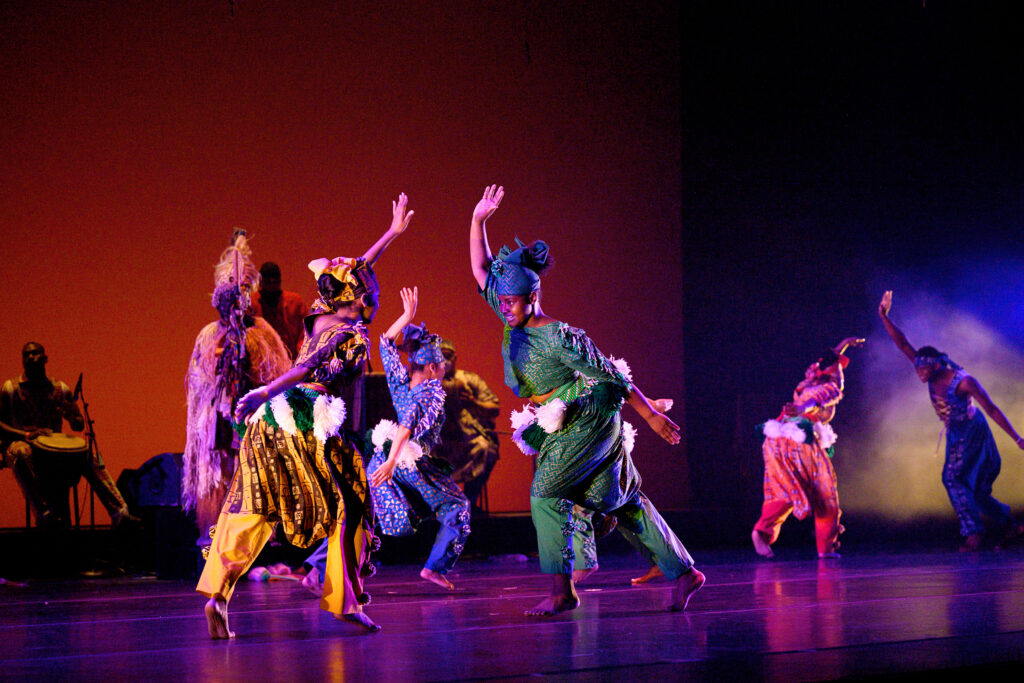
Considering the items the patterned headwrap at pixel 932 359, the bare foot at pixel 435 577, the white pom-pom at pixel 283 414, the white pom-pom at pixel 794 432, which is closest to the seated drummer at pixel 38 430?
the bare foot at pixel 435 577

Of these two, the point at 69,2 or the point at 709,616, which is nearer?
the point at 709,616

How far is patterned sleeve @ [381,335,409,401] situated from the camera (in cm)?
652

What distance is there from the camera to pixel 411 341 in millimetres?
6508

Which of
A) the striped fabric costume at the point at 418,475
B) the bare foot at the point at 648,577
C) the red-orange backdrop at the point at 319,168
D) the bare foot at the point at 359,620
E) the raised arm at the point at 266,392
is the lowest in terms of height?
the bare foot at the point at 648,577

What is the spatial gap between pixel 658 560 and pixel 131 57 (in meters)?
6.50

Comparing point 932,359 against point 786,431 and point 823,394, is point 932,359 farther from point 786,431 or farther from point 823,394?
point 786,431

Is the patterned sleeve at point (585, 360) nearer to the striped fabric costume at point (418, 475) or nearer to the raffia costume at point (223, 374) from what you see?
the striped fabric costume at point (418, 475)

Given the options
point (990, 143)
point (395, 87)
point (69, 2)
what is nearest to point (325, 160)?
point (395, 87)

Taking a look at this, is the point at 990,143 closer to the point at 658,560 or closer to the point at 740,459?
the point at 740,459

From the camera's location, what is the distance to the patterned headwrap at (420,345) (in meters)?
6.50

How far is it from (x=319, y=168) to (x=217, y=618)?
241 inches

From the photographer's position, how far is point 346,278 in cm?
438

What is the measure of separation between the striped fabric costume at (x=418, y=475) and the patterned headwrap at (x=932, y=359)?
4965mm

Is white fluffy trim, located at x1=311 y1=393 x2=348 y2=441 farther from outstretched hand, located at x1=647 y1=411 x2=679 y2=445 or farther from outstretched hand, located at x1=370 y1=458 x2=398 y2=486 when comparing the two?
outstretched hand, located at x1=370 y1=458 x2=398 y2=486
